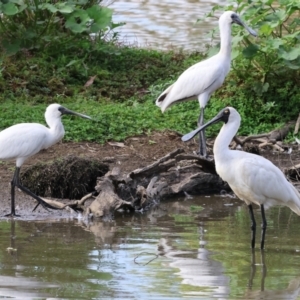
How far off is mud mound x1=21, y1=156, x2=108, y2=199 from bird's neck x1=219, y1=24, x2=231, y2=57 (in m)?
2.54

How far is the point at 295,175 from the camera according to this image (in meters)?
9.59

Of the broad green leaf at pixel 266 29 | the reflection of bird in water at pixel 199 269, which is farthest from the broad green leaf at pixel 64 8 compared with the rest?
the reflection of bird in water at pixel 199 269

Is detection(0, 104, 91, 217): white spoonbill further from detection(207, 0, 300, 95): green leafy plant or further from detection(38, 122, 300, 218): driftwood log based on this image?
detection(207, 0, 300, 95): green leafy plant

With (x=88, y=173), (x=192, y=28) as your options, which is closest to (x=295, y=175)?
(x=88, y=173)

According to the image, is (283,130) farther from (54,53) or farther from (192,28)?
(192,28)

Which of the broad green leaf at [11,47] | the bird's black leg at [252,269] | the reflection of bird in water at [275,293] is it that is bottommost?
the bird's black leg at [252,269]

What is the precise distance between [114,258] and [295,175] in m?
3.25

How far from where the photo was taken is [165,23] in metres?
17.5

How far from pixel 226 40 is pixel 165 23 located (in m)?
6.74

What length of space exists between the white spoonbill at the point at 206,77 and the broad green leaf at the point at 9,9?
226cm

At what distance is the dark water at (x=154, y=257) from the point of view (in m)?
6.07

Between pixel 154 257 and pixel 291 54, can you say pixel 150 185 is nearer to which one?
pixel 154 257

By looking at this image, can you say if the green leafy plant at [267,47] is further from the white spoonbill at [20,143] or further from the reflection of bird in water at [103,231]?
the reflection of bird in water at [103,231]

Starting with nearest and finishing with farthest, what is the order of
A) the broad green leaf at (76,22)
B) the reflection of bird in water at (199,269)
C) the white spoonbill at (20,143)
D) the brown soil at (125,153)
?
the reflection of bird in water at (199,269)
the white spoonbill at (20,143)
the brown soil at (125,153)
the broad green leaf at (76,22)
